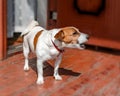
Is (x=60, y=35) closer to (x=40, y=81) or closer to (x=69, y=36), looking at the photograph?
(x=69, y=36)

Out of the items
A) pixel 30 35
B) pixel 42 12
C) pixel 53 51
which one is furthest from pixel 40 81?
pixel 42 12

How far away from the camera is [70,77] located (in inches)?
113

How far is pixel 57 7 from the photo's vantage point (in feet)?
13.2

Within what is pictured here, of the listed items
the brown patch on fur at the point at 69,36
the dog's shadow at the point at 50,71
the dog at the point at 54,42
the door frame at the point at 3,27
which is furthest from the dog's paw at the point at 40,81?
the door frame at the point at 3,27

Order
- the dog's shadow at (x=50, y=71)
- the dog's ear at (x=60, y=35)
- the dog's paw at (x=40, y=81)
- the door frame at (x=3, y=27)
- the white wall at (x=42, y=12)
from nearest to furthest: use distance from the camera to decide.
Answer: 1. the dog's ear at (x=60, y=35)
2. the dog's paw at (x=40, y=81)
3. the dog's shadow at (x=50, y=71)
4. the door frame at (x=3, y=27)
5. the white wall at (x=42, y=12)

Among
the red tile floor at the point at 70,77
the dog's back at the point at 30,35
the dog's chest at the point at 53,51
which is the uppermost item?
the dog's back at the point at 30,35

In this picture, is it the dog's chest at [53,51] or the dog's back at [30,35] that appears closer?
the dog's chest at [53,51]

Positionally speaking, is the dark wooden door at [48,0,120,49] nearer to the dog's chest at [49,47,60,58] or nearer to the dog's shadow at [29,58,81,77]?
the dog's shadow at [29,58,81,77]

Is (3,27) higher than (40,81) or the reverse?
higher

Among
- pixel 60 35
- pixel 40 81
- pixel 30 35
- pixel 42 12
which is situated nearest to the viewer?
pixel 60 35

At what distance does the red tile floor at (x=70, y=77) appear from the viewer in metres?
2.54

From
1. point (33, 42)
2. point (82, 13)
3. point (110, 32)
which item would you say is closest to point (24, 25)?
point (82, 13)

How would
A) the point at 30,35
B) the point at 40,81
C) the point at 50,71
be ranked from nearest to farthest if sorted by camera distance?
1. the point at 40,81
2. the point at 30,35
3. the point at 50,71

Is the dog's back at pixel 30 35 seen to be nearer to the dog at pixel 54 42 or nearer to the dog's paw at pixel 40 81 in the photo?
the dog at pixel 54 42
